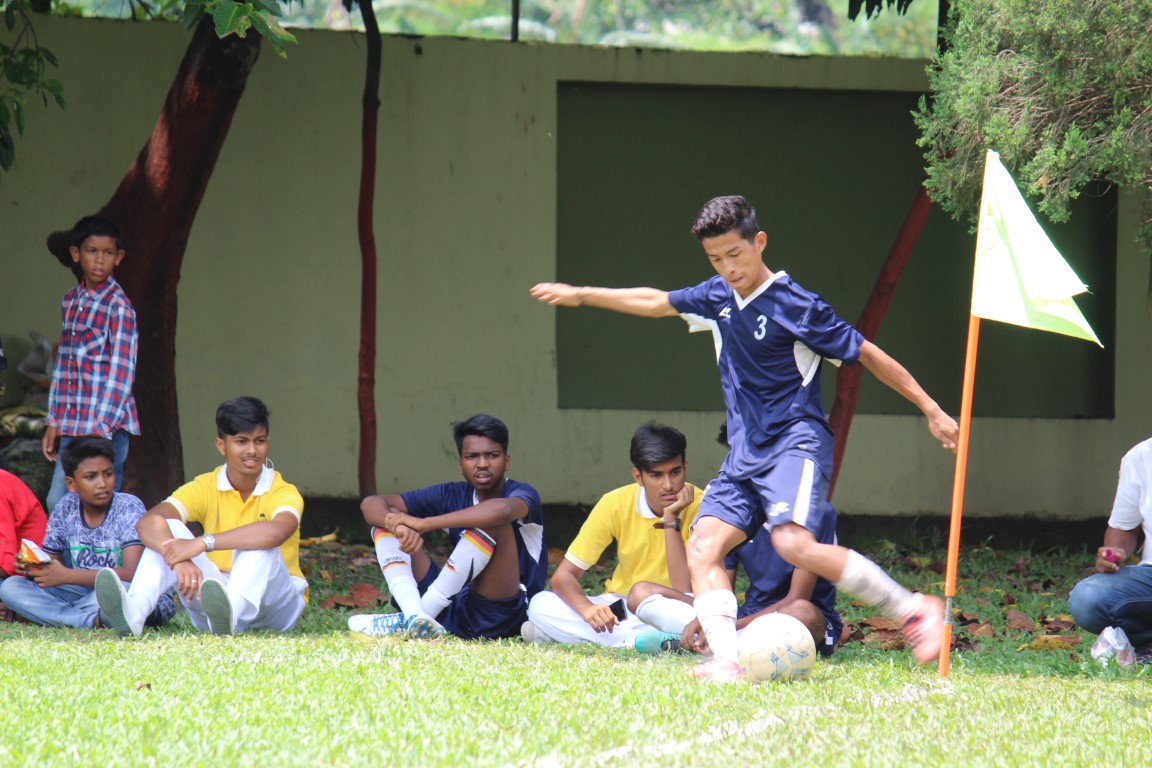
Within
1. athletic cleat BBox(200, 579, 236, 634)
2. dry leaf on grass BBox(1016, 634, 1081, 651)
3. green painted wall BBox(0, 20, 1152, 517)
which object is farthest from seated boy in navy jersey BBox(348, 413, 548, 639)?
green painted wall BBox(0, 20, 1152, 517)

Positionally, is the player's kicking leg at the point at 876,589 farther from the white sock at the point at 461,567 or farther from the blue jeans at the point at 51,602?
the blue jeans at the point at 51,602

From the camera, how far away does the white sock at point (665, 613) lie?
557cm

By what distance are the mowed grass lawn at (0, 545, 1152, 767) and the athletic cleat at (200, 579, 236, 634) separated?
0.11 m

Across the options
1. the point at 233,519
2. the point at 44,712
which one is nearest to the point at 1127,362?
the point at 233,519

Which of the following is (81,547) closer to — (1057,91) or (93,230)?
(93,230)

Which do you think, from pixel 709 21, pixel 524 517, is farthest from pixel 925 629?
pixel 709 21

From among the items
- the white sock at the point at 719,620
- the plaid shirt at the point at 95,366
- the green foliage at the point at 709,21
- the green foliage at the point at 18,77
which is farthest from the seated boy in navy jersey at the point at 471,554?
the green foliage at the point at 709,21

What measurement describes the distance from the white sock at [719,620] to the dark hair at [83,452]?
3.05m

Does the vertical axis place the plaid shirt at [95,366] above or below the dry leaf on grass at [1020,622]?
above

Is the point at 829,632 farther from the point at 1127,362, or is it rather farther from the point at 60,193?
the point at 60,193

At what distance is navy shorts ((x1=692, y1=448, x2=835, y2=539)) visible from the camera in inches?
191

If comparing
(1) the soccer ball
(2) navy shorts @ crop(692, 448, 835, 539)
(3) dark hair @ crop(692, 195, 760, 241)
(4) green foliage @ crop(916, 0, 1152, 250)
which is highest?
(4) green foliage @ crop(916, 0, 1152, 250)

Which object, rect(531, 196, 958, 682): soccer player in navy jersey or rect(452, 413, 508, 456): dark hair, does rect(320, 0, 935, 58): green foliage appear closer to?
rect(452, 413, 508, 456): dark hair

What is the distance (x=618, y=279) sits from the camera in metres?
9.86
